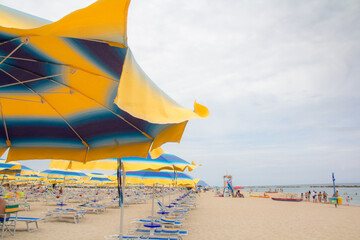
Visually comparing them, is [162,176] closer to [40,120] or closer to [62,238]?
[62,238]

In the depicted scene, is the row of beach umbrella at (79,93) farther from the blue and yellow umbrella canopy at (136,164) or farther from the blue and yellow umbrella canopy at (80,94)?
the blue and yellow umbrella canopy at (136,164)

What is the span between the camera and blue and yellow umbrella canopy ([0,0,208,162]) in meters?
1.45

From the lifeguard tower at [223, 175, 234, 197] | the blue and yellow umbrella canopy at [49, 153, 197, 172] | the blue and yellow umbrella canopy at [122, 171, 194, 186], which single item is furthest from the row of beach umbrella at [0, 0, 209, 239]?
the lifeguard tower at [223, 175, 234, 197]

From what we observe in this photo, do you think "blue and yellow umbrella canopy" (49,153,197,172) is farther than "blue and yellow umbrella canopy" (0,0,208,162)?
Yes

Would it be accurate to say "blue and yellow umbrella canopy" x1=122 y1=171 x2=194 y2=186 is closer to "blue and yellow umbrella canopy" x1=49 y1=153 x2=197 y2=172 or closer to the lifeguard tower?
"blue and yellow umbrella canopy" x1=49 y1=153 x2=197 y2=172

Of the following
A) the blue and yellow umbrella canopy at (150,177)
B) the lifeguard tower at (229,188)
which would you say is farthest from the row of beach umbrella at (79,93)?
the lifeguard tower at (229,188)

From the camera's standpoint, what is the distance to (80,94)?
2633 millimetres

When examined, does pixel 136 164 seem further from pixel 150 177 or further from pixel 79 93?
pixel 150 177

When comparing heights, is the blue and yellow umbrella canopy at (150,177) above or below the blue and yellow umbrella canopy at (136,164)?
below

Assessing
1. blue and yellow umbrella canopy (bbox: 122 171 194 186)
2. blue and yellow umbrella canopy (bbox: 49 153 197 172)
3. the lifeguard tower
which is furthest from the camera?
the lifeguard tower

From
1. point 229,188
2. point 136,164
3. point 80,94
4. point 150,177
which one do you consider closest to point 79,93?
point 80,94

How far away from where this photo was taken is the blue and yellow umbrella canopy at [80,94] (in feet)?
4.74

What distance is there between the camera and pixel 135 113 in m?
1.46

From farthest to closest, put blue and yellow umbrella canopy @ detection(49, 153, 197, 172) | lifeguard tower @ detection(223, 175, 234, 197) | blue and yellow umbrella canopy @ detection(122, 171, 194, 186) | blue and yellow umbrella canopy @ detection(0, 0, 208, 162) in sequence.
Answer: lifeguard tower @ detection(223, 175, 234, 197) → blue and yellow umbrella canopy @ detection(122, 171, 194, 186) → blue and yellow umbrella canopy @ detection(49, 153, 197, 172) → blue and yellow umbrella canopy @ detection(0, 0, 208, 162)
